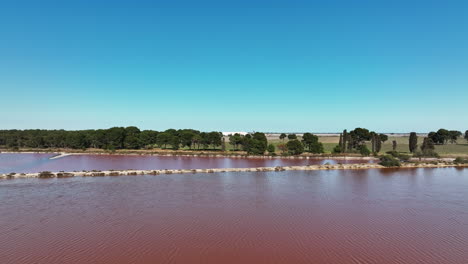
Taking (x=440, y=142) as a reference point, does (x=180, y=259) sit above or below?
below

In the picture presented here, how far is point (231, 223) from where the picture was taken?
1338 centimetres

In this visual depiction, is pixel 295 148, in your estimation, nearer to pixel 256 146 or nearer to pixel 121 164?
pixel 256 146

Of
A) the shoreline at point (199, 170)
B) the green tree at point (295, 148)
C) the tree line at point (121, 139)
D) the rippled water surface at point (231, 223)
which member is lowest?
the rippled water surface at point (231, 223)

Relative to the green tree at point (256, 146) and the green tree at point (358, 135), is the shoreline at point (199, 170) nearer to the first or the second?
the green tree at point (256, 146)

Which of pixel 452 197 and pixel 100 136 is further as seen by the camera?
pixel 100 136

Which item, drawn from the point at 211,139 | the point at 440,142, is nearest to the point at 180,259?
the point at 211,139

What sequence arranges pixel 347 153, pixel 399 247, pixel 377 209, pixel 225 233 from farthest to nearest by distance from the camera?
pixel 347 153 → pixel 377 209 → pixel 225 233 → pixel 399 247

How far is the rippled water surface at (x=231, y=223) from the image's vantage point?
32.7 feet

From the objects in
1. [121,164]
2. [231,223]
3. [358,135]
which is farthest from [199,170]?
[358,135]

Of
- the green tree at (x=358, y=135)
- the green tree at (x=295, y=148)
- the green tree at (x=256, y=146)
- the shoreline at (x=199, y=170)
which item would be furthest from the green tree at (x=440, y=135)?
the green tree at (x=256, y=146)

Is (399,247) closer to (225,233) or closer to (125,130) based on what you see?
(225,233)

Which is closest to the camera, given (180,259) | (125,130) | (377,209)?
(180,259)

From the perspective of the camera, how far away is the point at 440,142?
80.5 metres

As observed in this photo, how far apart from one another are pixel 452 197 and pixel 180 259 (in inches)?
799
